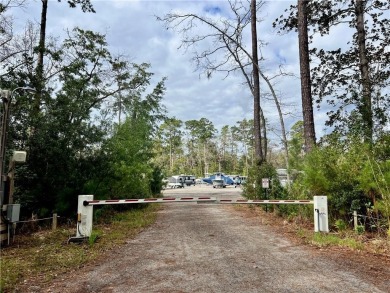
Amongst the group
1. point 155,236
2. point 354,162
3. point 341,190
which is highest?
point 354,162

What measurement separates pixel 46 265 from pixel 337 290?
428cm

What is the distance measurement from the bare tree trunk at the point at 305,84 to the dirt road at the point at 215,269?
12.6 ft

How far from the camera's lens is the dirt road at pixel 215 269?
373cm

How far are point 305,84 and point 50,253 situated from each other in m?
8.54

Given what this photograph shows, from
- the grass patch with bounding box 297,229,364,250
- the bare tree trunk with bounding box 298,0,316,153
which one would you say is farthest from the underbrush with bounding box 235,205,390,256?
the bare tree trunk with bounding box 298,0,316,153

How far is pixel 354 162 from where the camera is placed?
6.76 meters

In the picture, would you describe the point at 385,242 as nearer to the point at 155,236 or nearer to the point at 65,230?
the point at 155,236

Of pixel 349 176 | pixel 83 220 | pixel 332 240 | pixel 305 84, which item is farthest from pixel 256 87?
pixel 83 220

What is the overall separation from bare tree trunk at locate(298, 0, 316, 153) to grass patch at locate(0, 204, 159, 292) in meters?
5.92

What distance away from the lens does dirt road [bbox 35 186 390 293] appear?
12.3ft

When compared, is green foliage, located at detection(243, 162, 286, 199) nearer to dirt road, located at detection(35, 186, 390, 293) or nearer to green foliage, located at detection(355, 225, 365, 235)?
green foliage, located at detection(355, 225, 365, 235)

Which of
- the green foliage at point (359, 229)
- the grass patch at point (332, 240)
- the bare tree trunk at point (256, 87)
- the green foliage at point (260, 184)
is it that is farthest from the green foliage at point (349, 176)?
the bare tree trunk at point (256, 87)

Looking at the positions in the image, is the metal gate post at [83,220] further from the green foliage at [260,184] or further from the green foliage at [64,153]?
the green foliage at [260,184]

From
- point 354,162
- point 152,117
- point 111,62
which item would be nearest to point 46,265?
point 354,162
